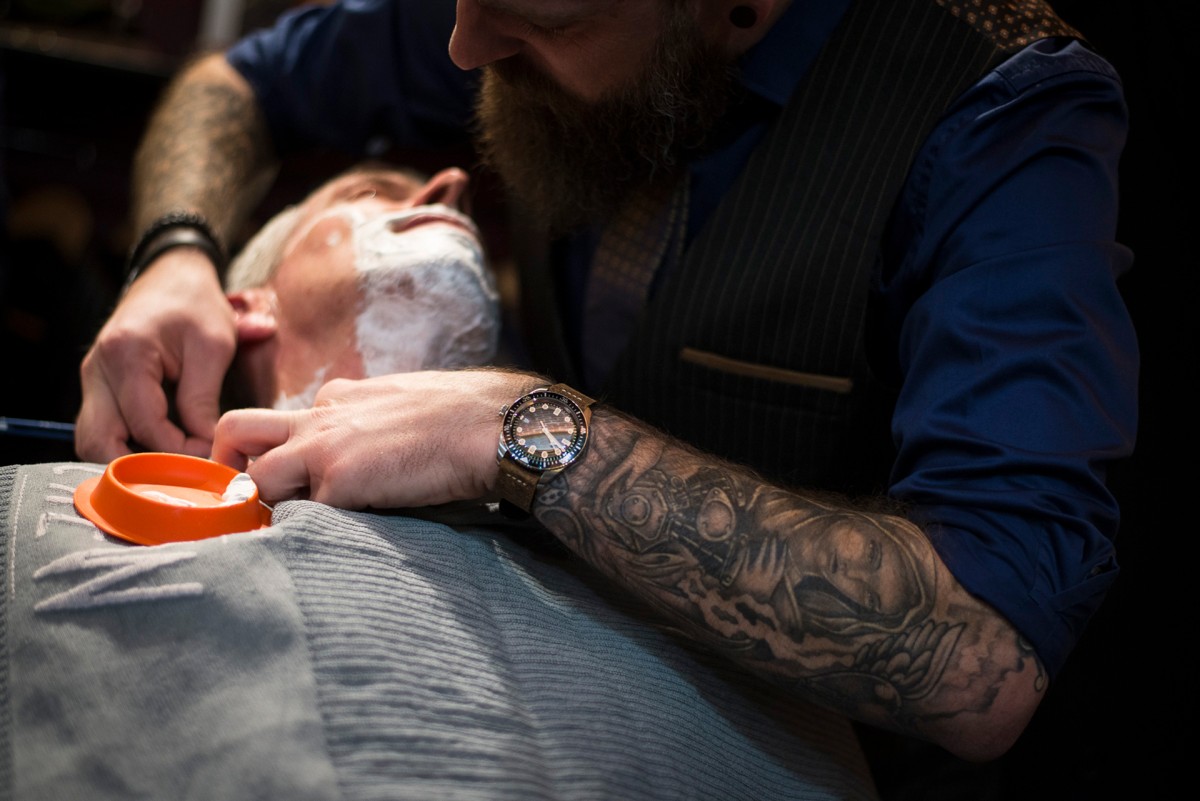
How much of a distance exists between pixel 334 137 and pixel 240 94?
188 mm

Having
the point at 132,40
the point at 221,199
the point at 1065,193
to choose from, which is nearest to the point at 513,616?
the point at 1065,193

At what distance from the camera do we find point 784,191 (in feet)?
3.89

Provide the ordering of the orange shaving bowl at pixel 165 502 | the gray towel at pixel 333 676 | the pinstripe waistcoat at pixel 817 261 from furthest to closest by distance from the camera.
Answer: the pinstripe waistcoat at pixel 817 261 → the orange shaving bowl at pixel 165 502 → the gray towel at pixel 333 676

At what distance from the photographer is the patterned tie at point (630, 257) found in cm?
132

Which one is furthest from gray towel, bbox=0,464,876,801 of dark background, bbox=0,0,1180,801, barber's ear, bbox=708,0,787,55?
barber's ear, bbox=708,0,787,55

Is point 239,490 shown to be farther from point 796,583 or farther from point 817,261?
point 817,261

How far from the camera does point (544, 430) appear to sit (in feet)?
3.24

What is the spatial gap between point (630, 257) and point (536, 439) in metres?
0.45

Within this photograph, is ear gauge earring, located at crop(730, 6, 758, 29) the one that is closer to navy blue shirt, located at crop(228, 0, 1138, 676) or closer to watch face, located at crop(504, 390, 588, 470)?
navy blue shirt, located at crop(228, 0, 1138, 676)

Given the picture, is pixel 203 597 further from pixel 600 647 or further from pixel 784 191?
pixel 784 191

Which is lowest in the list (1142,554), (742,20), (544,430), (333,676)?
(1142,554)

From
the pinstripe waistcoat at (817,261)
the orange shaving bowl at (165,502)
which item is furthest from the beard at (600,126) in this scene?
the orange shaving bowl at (165,502)

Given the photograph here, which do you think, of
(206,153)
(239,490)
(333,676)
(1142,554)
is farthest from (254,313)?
(1142,554)

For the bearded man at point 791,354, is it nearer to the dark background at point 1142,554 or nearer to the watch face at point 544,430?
the watch face at point 544,430
